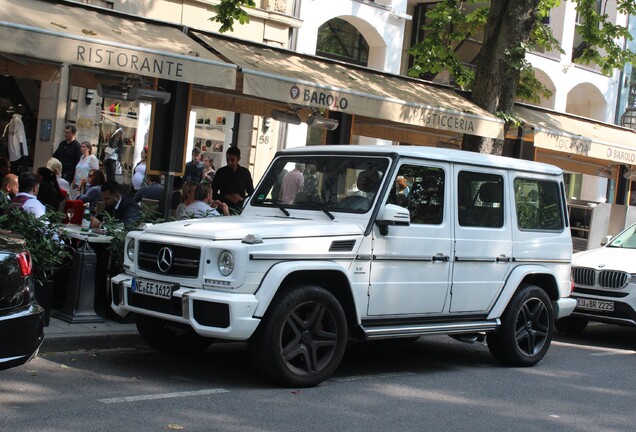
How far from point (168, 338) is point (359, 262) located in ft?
6.39

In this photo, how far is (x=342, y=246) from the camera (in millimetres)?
7789

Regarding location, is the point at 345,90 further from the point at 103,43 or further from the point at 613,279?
the point at 613,279

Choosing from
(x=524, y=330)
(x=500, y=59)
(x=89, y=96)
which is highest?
(x=500, y=59)

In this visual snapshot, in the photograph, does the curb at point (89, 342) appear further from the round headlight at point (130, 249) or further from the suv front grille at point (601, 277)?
the suv front grille at point (601, 277)

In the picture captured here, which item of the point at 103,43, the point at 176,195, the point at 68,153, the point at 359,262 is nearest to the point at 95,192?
the point at 176,195

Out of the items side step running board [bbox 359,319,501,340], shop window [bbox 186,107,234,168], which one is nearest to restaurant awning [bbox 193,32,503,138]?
side step running board [bbox 359,319,501,340]

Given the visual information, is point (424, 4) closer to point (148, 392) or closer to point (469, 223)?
point (469, 223)

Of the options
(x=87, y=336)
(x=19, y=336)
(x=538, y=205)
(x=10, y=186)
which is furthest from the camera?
(x=10, y=186)

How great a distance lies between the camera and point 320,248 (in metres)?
7.64

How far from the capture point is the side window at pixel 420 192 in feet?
27.6

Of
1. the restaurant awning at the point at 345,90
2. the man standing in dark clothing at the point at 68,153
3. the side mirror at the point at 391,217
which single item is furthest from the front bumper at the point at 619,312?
the man standing in dark clothing at the point at 68,153

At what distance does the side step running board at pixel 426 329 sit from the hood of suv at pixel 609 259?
3407 millimetres

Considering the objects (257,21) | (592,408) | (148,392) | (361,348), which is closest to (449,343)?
(361,348)

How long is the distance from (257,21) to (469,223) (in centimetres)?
1376
